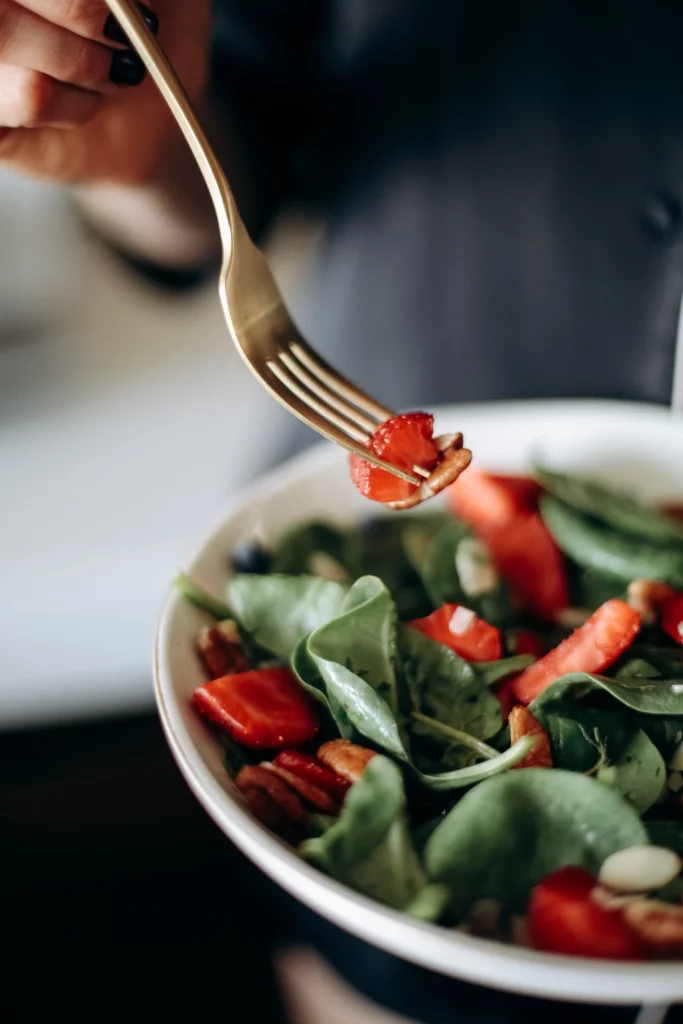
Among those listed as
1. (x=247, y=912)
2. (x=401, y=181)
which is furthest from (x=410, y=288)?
(x=247, y=912)

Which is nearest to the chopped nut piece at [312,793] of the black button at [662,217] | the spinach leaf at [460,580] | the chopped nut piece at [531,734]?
the chopped nut piece at [531,734]

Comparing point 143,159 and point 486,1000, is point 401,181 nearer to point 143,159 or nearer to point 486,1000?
point 143,159

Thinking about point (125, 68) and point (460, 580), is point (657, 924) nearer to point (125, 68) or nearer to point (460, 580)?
point (460, 580)

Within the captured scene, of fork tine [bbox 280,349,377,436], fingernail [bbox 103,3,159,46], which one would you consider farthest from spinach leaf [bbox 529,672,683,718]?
fingernail [bbox 103,3,159,46]

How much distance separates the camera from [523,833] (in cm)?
56

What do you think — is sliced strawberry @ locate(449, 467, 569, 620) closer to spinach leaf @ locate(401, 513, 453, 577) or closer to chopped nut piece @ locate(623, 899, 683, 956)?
spinach leaf @ locate(401, 513, 453, 577)

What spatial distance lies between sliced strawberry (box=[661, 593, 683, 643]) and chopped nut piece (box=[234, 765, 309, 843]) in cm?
35

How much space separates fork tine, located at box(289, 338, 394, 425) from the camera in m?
0.62

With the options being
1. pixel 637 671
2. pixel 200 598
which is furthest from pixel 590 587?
pixel 200 598

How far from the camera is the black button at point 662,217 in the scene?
1.08 metres

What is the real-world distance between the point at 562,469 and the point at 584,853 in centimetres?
49

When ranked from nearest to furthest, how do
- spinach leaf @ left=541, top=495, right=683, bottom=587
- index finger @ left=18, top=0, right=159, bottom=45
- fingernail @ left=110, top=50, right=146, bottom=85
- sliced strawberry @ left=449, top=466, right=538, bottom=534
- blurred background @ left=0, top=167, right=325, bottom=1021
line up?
1. index finger @ left=18, top=0, right=159, bottom=45
2. fingernail @ left=110, top=50, right=146, bottom=85
3. spinach leaf @ left=541, top=495, right=683, bottom=587
4. sliced strawberry @ left=449, top=466, right=538, bottom=534
5. blurred background @ left=0, top=167, right=325, bottom=1021

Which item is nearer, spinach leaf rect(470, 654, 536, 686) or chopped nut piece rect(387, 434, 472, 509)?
chopped nut piece rect(387, 434, 472, 509)

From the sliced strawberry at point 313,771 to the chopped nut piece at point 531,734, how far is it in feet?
0.41
